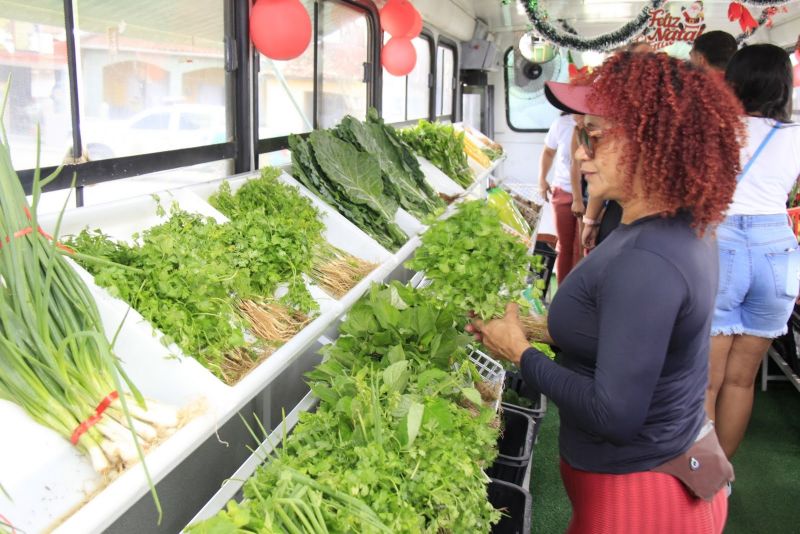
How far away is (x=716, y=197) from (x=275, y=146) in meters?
2.97

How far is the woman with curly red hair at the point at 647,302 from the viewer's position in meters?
1.43

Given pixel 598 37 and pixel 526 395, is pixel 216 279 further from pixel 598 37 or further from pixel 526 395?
pixel 598 37

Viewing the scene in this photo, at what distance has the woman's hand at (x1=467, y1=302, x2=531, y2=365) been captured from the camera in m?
1.85

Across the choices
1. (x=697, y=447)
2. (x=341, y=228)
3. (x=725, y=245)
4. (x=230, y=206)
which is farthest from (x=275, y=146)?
(x=697, y=447)

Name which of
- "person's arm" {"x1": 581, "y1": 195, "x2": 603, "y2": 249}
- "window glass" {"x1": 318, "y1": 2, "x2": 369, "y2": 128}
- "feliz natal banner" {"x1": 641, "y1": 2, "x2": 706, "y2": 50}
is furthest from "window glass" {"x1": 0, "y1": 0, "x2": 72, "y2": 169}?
"feliz natal banner" {"x1": 641, "y1": 2, "x2": 706, "y2": 50}

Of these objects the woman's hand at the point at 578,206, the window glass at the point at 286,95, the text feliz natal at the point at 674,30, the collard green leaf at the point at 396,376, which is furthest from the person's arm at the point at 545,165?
the collard green leaf at the point at 396,376

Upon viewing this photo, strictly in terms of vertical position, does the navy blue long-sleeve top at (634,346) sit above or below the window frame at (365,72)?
below

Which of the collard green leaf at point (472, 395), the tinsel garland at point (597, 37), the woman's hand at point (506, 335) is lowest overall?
the collard green leaf at point (472, 395)

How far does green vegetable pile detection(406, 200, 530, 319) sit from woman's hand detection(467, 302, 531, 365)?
1.0 inches

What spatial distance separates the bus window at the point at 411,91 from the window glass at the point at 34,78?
4222mm

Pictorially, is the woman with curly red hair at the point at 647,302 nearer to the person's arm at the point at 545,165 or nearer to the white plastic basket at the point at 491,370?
the white plastic basket at the point at 491,370

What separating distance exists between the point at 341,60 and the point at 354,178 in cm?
197

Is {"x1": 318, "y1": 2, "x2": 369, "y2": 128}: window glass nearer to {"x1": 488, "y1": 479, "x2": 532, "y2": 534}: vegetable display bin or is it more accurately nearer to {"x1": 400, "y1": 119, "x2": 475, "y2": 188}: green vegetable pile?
{"x1": 400, "y1": 119, "x2": 475, "y2": 188}: green vegetable pile

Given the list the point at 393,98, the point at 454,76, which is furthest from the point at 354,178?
the point at 454,76
